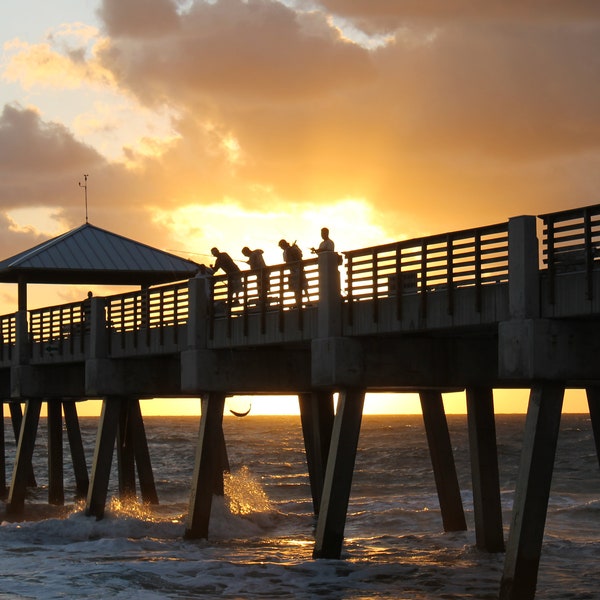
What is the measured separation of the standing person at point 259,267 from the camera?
26.8 m

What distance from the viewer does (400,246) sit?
75.4ft

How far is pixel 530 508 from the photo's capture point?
19016mm

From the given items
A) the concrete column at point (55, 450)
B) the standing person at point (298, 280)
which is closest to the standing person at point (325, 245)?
the standing person at point (298, 280)

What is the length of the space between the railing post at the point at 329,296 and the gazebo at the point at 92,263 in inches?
645

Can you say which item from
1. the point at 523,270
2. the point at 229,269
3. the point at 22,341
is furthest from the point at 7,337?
the point at 523,270

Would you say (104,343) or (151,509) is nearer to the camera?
(104,343)

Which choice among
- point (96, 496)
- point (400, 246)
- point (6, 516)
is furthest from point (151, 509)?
point (400, 246)

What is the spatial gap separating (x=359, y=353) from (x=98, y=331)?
1156cm

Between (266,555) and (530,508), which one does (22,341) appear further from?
(530,508)

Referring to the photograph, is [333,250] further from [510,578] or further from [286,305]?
[510,578]

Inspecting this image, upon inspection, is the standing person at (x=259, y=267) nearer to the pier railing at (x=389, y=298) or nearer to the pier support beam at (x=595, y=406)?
the pier railing at (x=389, y=298)

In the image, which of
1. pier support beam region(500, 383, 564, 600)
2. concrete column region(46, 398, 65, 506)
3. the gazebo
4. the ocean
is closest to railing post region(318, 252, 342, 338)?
the ocean

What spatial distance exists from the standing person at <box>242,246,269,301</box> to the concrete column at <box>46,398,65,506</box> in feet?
54.3

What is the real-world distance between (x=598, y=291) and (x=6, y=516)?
2543 cm
